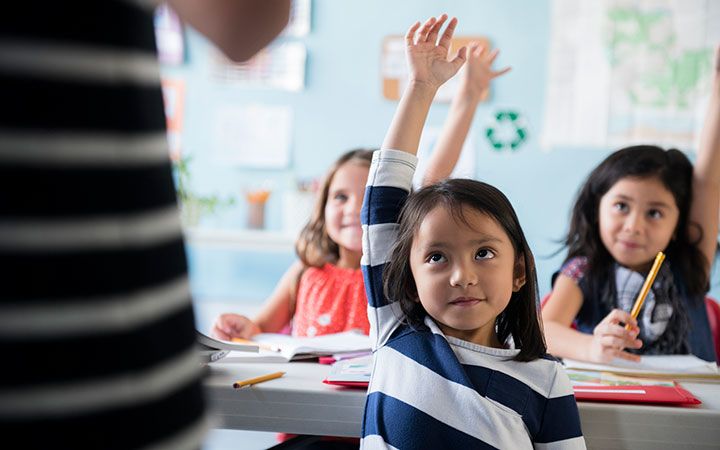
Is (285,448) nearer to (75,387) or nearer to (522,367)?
(522,367)

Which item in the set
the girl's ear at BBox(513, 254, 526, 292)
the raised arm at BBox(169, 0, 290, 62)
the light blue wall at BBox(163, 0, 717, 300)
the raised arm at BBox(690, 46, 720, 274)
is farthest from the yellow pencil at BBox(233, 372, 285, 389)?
the light blue wall at BBox(163, 0, 717, 300)

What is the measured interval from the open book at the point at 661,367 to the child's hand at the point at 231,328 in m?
0.62

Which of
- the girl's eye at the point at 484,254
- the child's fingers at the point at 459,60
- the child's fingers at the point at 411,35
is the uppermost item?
the child's fingers at the point at 411,35

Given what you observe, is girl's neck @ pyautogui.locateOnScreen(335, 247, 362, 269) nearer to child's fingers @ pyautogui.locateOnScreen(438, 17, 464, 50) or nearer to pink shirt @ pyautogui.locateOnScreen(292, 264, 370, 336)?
pink shirt @ pyautogui.locateOnScreen(292, 264, 370, 336)

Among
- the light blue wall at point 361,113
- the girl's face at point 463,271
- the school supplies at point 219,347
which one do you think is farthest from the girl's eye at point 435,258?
the light blue wall at point 361,113

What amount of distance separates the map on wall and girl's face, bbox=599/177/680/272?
1609 millimetres

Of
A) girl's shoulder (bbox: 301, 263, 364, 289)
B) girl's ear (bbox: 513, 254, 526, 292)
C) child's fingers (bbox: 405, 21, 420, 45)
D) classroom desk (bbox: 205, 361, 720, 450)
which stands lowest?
classroom desk (bbox: 205, 361, 720, 450)

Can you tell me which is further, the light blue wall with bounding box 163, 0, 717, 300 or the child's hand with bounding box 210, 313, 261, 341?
the light blue wall with bounding box 163, 0, 717, 300

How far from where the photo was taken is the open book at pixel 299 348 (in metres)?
1.40

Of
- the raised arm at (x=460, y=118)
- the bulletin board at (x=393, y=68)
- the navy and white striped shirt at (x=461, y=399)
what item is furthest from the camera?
the bulletin board at (x=393, y=68)

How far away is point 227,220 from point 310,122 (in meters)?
0.51

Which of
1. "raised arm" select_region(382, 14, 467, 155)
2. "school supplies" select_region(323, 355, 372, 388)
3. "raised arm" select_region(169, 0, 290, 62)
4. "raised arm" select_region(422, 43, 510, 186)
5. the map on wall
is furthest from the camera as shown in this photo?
the map on wall

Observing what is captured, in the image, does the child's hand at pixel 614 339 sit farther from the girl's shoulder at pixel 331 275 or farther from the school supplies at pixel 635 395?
the girl's shoulder at pixel 331 275

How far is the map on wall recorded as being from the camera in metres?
3.27
